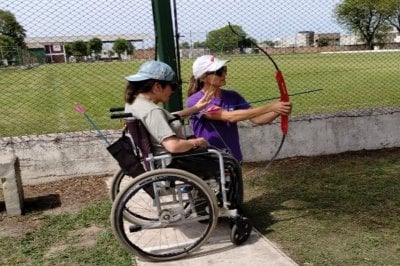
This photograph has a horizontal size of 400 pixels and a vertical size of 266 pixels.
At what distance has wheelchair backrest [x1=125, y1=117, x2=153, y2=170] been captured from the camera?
10.2 feet

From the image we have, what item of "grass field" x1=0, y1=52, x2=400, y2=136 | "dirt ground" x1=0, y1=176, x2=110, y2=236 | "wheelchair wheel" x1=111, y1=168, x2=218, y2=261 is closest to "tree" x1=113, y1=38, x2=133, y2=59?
"grass field" x1=0, y1=52, x2=400, y2=136

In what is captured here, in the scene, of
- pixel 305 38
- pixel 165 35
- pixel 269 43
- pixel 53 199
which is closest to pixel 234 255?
pixel 53 199

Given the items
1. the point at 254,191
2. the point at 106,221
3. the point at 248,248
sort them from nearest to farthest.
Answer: the point at 248,248 → the point at 106,221 → the point at 254,191

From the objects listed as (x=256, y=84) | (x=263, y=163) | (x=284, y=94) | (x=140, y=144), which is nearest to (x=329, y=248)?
(x=284, y=94)

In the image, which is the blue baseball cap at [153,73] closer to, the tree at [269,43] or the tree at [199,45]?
the tree at [199,45]

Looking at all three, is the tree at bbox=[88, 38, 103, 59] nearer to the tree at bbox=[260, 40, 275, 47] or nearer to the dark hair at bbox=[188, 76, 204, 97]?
the tree at bbox=[260, 40, 275, 47]

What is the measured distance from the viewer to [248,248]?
3.43 metres

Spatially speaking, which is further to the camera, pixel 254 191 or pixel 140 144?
pixel 254 191

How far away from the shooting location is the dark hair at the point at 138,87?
3.21 metres

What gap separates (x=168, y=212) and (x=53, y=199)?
78.1 inches

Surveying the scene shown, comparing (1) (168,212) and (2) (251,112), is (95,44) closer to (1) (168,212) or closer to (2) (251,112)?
(2) (251,112)

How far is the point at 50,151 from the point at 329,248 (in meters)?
3.24

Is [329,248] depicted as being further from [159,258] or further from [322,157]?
[322,157]

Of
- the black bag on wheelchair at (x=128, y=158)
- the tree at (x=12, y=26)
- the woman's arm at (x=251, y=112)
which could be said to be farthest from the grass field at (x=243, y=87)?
the black bag on wheelchair at (x=128, y=158)
